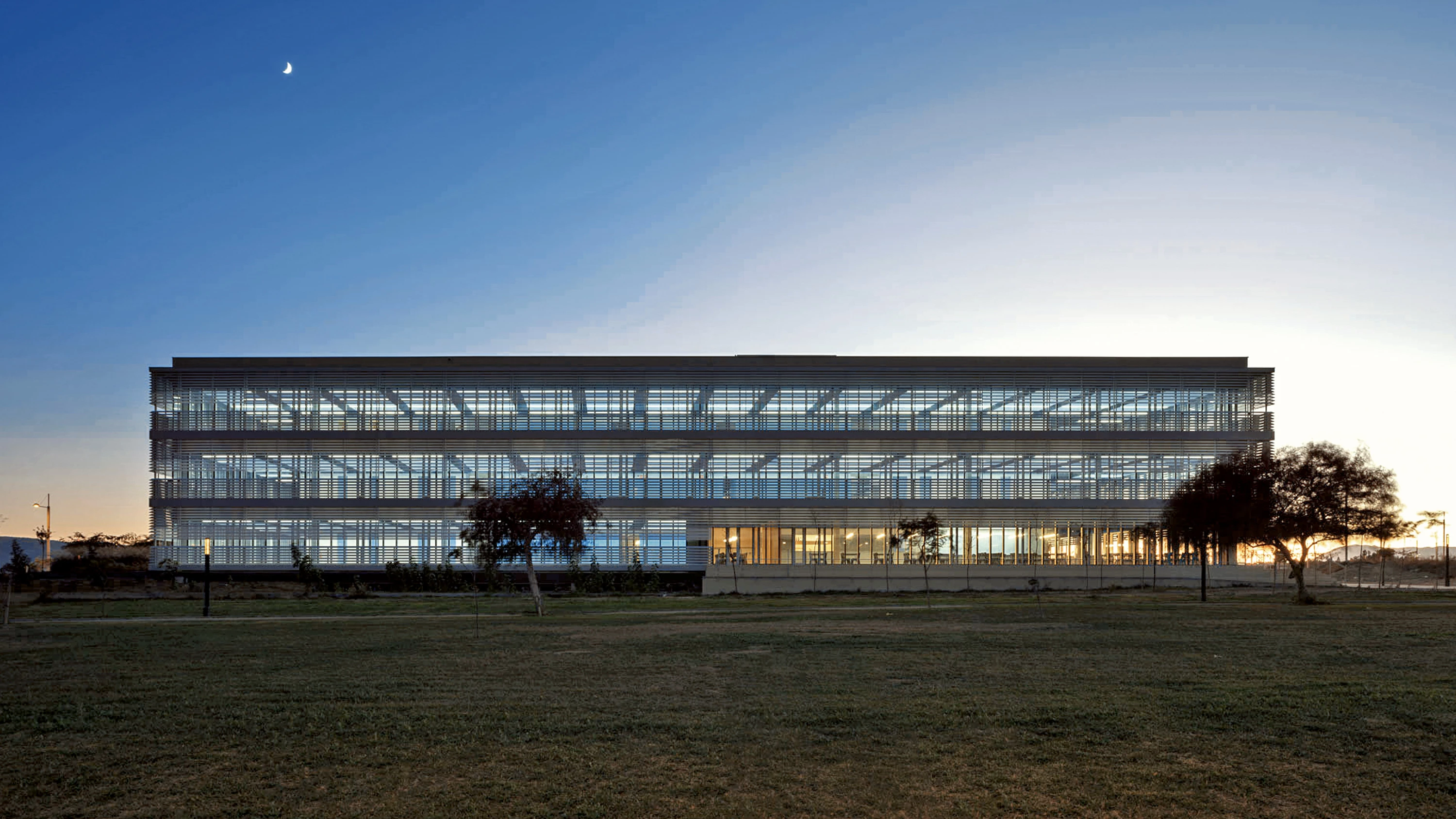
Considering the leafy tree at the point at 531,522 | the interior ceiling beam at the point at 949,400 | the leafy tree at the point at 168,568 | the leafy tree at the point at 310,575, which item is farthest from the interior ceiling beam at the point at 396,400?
the interior ceiling beam at the point at 949,400

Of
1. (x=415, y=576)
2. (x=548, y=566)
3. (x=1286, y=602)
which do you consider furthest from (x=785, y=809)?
(x=548, y=566)

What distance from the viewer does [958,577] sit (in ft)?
181

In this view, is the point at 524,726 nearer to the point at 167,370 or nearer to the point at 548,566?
the point at 548,566

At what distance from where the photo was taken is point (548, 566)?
57750 millimetres

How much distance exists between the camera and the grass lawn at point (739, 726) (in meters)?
8.61

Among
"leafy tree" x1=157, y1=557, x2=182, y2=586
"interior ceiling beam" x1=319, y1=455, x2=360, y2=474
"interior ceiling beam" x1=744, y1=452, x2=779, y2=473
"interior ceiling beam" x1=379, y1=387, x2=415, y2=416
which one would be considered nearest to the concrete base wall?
"interior ceiling beam" x1=744, y1=452, x2=779, y2=473

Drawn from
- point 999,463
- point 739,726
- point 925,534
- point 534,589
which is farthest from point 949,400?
point 739,726

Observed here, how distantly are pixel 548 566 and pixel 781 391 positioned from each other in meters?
16.9

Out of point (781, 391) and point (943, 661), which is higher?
point (781, 391)

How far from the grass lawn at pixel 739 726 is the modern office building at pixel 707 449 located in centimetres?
3773

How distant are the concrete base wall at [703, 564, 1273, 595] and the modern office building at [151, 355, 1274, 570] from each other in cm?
275

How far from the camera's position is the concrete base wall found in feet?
175

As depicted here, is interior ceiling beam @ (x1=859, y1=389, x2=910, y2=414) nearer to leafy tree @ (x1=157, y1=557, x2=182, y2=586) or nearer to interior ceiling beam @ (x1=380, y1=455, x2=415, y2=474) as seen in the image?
interior ceiling beam @ (x1=380, y1=455, x2=415, y2=474)

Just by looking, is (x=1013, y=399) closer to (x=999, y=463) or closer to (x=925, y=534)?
(x=999, y=463)
